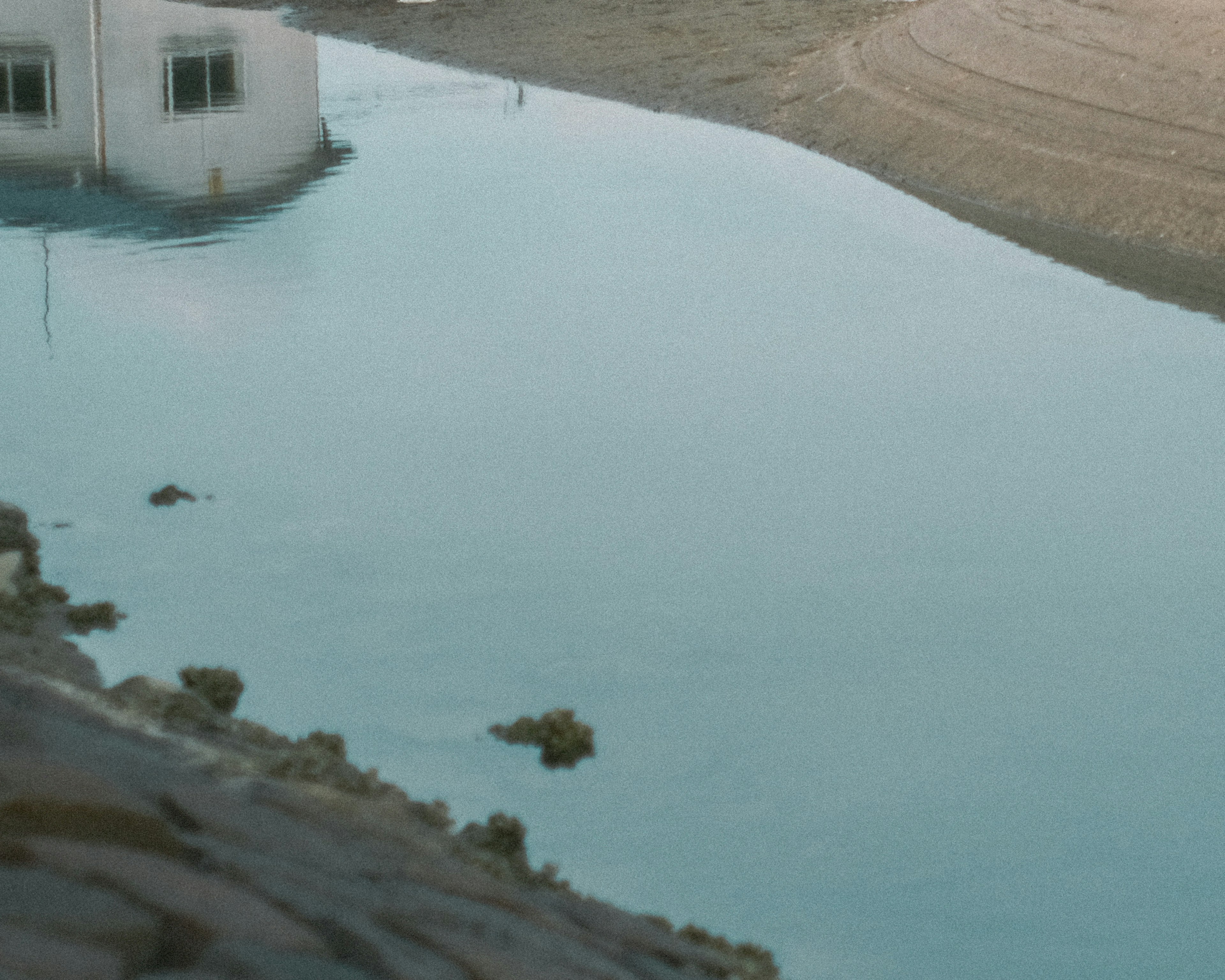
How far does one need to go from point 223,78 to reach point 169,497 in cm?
1131

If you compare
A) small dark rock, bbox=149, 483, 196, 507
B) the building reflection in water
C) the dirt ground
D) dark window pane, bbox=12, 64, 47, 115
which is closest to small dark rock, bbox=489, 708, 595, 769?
small dark rock, bbox=149, 483, 196, 507

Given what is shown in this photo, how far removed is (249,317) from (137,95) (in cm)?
739

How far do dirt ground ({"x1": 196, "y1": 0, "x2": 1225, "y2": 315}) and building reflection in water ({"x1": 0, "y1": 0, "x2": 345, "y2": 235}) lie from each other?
264 centimetres

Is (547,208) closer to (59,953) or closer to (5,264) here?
(5,264)

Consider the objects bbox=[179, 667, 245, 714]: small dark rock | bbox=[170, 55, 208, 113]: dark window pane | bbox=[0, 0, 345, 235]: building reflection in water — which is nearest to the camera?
bbox=[179, 667, 245, 714]: small dark rock

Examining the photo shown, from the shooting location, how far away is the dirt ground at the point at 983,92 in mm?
11453

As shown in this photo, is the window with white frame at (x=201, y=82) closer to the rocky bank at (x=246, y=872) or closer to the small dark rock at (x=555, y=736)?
the small dark rock at (x=555, y=736)

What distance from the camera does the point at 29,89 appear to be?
53.7 feet

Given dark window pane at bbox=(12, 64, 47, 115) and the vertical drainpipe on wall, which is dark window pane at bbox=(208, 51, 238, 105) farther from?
dark window pane at bbox=(12, 64, 47, 115)

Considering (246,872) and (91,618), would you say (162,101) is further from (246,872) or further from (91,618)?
(246,872)

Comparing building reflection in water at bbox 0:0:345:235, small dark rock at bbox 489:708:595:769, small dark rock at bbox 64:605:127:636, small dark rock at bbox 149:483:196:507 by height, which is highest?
building reflection in water at bbox 0:0:345:235

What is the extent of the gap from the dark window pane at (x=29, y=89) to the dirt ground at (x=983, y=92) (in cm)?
459

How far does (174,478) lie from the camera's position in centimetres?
749

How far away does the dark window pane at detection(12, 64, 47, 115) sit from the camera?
620 inches
